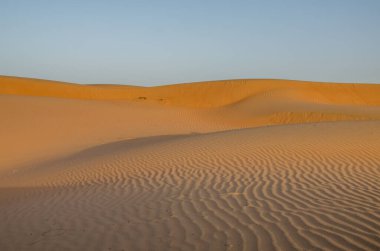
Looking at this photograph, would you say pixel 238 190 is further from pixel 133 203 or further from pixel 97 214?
pixel 97 214

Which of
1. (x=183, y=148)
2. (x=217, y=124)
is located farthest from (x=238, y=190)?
(x=217, y=124)

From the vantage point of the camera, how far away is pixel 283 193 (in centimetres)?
597

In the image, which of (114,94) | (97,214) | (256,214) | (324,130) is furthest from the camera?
(114,94)

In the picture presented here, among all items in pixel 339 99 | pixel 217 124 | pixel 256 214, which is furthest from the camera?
pixel 339 99

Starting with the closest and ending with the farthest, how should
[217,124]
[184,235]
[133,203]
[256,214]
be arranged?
[184,235] < [256,214] < [133,203] < [217,124]

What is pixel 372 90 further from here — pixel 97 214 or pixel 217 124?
pixel 97 214

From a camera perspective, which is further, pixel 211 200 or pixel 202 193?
pixel 202 193

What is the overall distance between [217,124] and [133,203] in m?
19.8

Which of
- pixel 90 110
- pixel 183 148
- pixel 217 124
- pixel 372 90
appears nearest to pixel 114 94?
pixel 90 110

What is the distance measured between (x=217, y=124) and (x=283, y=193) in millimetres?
19723

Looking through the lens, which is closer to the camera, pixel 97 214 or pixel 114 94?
pixel 97 214

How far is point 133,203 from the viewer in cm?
613

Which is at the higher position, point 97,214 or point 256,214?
point 256,214

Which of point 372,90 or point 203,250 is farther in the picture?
point 372,90
